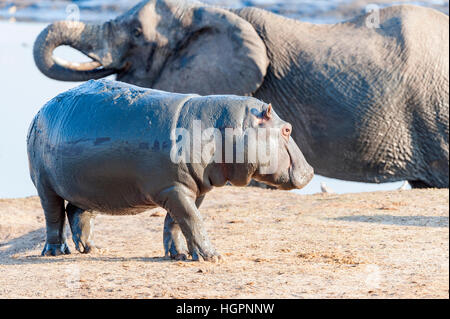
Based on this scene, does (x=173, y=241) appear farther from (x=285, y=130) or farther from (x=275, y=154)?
(x=285, y=130)

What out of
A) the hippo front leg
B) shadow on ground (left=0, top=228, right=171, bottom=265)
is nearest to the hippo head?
the hippo front leg

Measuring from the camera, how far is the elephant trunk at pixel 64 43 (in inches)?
501

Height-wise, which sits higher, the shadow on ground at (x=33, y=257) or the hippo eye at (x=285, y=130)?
the hippo eye at (x=285, y=130)

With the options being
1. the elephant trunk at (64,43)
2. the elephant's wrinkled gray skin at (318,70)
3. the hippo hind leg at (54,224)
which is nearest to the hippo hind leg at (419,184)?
the elephant's wrinkled gray skin at (318,70)

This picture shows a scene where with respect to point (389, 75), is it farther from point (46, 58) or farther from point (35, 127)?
point (35, 127)

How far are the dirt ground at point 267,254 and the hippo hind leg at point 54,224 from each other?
0.53ft

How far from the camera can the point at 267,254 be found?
7094 millimetres

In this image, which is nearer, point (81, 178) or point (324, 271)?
point (324, 271)

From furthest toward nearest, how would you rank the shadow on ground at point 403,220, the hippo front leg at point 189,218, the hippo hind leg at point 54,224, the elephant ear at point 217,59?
the elephant ear at point 217,59, the shadow on ground at point 403,220, the hippo hind leg at point 54,224, the hippo front leg at point 189,218

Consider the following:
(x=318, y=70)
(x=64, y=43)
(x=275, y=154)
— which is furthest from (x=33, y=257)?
(x=318, y=70)

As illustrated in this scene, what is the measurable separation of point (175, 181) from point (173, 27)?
6905 millimetres

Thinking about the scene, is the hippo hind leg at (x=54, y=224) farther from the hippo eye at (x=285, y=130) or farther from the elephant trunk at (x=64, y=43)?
the elephant trunk at (x=64, y=43)

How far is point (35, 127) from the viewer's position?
288 inches
